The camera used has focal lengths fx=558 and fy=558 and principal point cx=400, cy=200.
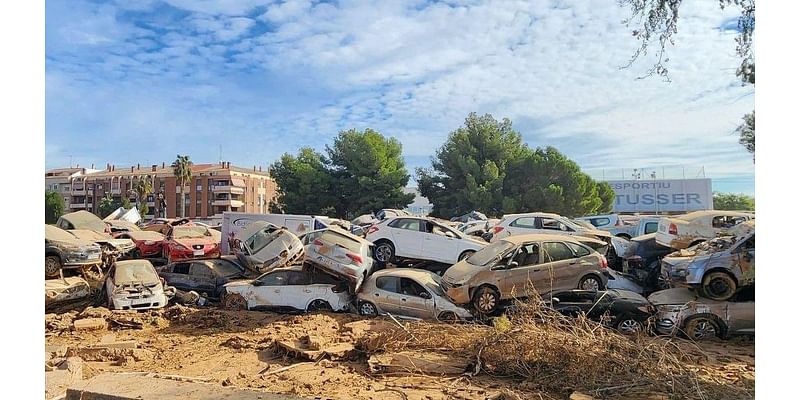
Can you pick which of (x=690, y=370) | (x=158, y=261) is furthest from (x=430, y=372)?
(x=158, y=261)

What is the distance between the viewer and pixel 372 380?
304 inches

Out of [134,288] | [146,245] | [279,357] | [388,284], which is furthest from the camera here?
[146,245]

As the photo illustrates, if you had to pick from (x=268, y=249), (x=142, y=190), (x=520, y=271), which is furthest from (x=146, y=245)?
(x=142, y=190)

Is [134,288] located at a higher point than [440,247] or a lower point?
lower

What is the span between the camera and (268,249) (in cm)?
1355

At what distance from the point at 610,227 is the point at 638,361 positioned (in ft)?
44.8

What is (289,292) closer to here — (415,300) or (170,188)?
(415,300)

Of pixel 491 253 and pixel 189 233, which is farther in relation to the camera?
pixel 189 233

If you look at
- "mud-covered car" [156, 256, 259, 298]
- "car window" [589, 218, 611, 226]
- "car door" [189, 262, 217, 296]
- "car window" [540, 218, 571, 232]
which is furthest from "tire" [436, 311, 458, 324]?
"car window" [589, 218, 611, 226]

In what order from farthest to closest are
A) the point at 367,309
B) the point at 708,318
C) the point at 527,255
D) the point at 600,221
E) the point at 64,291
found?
the point at 600,221
the point at 64,291
the point at 367,309
the point at 527,255
the point at 708,318

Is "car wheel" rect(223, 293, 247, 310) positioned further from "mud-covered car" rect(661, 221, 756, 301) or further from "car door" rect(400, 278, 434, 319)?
"mud-covered car" rect(661, 221, 756, 301)

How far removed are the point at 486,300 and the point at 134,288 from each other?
25.6 ft

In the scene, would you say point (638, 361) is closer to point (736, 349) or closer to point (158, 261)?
point (736, 349)

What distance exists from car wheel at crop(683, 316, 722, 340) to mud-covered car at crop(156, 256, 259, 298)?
9.51m
